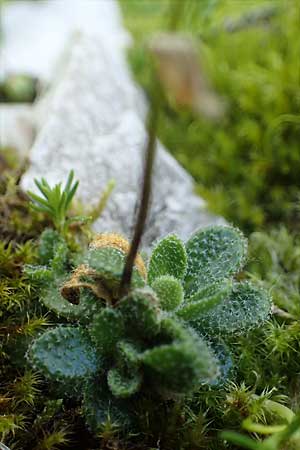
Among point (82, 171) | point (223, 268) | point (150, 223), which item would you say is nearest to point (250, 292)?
point (223, 268)

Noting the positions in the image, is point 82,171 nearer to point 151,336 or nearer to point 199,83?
point 151,336

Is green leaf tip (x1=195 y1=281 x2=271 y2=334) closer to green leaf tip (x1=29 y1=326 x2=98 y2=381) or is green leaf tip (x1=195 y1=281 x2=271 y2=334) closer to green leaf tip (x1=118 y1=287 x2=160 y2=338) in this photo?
green leaf tip (x1=118 y1=287 x2=160 y2=338)

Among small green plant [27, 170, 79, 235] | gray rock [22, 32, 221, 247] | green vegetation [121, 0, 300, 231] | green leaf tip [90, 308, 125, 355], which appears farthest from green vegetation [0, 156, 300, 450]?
green vegetation [121, 0, 300, 231]

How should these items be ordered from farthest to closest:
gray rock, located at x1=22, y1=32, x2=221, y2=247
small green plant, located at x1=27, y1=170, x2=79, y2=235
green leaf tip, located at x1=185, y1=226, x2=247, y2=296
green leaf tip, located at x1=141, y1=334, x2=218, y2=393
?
gray rock, located at x1=22, y1=32, x2=221, y2=247, small green plant, located at x1=27, y1=170, x2=79, y2=235, green leaf tip, located at x1=185, y1=226, x2=247, y2=296, green leaf tip, located at x1=141, y1=334, x2=218, y2=393

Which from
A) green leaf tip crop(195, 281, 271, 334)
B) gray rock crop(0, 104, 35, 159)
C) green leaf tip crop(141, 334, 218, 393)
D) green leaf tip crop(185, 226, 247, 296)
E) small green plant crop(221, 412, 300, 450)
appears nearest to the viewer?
small green plant crop(221, 412, 300, 450)

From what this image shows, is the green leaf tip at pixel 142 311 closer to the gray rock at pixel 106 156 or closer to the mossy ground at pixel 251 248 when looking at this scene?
the mossy ground at pixel 251 248


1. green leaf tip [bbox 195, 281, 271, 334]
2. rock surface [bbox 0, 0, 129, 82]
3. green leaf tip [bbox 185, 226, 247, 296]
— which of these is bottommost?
rock surface [bbox 0, 0, 129, 82]
